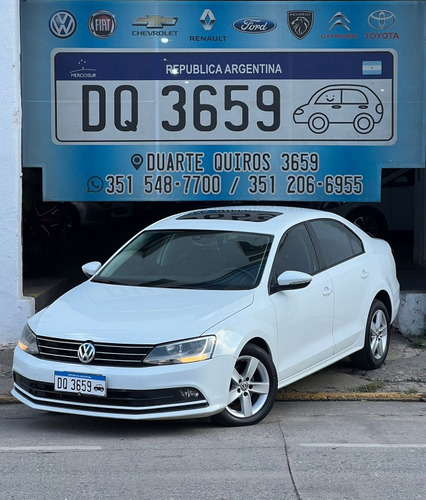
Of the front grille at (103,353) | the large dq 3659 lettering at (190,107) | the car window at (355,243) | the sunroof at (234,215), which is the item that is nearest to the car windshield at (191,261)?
the sunroof at (234,215)

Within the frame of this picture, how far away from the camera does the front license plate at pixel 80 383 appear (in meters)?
6.56

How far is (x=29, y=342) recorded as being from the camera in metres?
7.08

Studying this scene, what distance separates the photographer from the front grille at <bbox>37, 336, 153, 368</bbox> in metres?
6.56

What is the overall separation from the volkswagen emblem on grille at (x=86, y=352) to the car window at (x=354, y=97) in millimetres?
5278

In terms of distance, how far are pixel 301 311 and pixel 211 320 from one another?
1075 millimetres

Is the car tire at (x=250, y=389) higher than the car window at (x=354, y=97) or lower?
lower

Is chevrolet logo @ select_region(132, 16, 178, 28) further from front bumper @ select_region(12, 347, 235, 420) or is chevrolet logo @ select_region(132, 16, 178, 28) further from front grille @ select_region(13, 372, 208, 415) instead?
front grille @ select_region(13, 372, 208, 415)

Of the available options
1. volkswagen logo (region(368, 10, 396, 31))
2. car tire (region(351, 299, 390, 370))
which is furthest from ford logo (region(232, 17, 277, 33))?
car tire (region(351, 299, 390, 370))

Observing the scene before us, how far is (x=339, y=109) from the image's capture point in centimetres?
1080

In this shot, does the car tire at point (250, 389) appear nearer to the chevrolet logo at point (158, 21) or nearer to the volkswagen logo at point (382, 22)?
the chevrolet logo at point (158, 21)

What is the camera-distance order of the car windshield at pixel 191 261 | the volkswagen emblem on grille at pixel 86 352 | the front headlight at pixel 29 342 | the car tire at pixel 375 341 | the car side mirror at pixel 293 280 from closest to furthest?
the volkswagen emblem on grille at pixel 86 352 → the front headlight at pixel 29 342 → the car side mirror at pixel 293 280 → the car windshield at pixel 191 261 → the car tire at pixel 375 341

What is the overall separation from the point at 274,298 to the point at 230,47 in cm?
426

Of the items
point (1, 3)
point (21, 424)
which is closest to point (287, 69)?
point (1, 3)

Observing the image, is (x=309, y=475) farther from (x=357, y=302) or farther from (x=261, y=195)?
(x=261, y=195)
